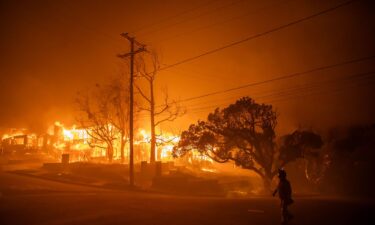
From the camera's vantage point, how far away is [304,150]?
105 feet

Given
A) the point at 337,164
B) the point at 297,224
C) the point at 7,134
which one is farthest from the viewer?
the point at 7,134

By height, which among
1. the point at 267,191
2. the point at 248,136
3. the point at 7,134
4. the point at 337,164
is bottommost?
the point at 267,191

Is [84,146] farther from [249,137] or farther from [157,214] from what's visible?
[157,214]

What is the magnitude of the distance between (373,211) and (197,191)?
52.3 feet

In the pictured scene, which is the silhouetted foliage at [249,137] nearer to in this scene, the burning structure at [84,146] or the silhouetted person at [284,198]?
the burning structure at [84,146]

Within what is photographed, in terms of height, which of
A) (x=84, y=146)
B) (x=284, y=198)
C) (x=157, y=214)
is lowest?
(x=157, y=214)

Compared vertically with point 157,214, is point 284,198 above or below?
above

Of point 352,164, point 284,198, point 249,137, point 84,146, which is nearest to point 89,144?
point 84,146

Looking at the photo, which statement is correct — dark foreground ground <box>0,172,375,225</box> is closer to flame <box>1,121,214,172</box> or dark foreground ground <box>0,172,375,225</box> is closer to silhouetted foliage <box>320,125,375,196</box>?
silhouetted foliage <box>320,125,375,196</box>

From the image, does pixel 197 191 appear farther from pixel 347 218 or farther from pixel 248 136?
pixel 347 218

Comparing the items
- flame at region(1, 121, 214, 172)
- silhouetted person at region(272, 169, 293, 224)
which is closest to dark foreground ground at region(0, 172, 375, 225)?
silhouetted person at region(272, 169, 293, 224)

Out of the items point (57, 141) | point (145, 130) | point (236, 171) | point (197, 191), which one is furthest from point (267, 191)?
point (57, 141)

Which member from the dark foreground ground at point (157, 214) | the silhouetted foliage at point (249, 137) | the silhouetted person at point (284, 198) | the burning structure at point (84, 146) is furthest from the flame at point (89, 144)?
the silhouetted person at point (284, 198)

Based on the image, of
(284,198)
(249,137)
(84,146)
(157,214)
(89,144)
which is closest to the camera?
(284,198)
